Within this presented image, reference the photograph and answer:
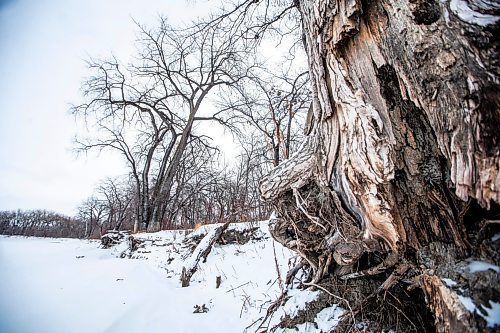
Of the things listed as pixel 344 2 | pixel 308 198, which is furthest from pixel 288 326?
pixel 344 2

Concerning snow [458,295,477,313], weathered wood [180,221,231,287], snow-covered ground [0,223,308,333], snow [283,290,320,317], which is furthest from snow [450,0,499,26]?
weathered wood [180,221,231,287]

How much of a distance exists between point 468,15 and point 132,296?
4.19 meters

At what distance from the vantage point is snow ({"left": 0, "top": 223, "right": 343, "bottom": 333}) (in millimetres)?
2219

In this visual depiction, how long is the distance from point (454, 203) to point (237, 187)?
1777cm

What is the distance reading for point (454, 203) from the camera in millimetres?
1168

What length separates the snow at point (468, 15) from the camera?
2.85 ft

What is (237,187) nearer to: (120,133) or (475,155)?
(120,133)

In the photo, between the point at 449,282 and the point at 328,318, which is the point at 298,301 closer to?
the point at 328,318

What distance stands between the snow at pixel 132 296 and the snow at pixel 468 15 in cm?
209

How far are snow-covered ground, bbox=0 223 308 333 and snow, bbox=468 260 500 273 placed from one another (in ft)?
5.84

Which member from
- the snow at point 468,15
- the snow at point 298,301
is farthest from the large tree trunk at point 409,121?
the snow at point 298,301

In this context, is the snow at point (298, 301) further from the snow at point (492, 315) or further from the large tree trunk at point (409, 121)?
the snow at point (492, 315)

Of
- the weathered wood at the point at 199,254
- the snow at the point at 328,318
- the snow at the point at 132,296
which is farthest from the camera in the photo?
the weathered wood at the point at 199,254

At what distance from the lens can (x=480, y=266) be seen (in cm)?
104
